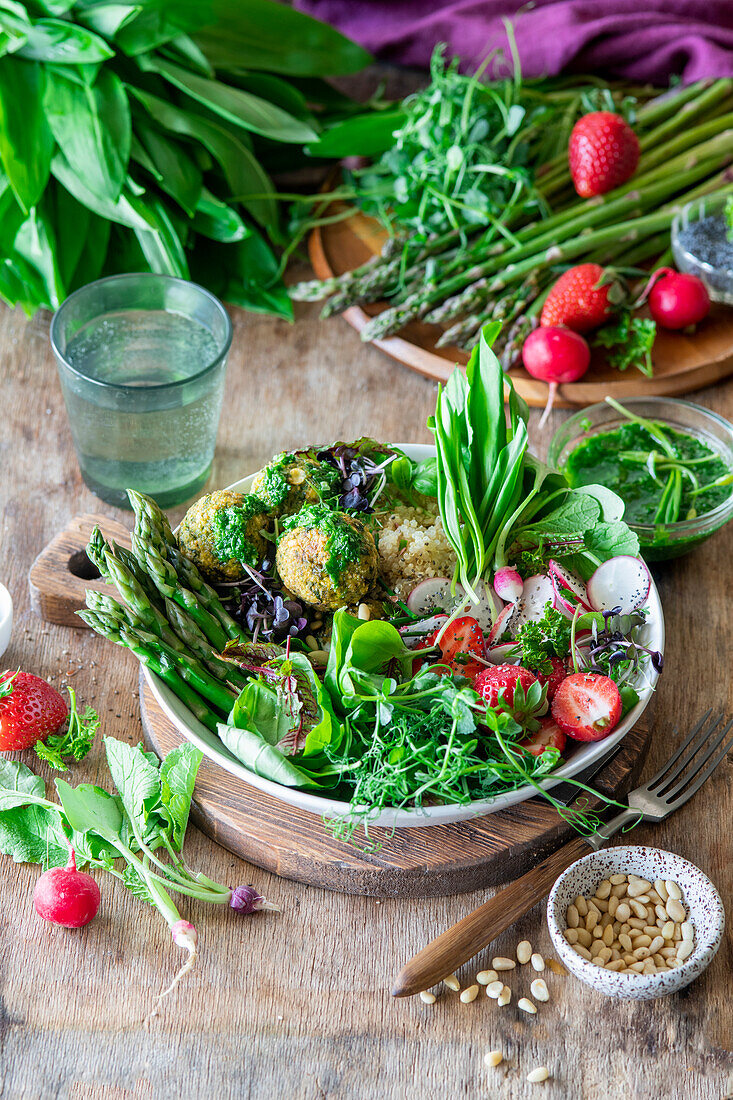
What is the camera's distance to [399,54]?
109 inches

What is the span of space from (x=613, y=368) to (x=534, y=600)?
33.6 inches

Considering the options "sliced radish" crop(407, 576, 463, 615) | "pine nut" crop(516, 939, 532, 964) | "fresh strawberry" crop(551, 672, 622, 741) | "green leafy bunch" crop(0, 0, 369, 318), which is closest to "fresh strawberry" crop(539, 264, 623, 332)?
"green leafy bunch" crop(0, 0, 369, 318)

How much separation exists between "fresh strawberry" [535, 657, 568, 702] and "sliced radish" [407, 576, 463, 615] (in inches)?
7.1

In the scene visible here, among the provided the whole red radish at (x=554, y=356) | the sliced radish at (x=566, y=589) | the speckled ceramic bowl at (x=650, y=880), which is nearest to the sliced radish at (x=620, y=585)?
the sliced radish at (x=566, y=589)

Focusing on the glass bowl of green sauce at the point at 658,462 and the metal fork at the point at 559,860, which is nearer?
the metal fork at the point at 559,860

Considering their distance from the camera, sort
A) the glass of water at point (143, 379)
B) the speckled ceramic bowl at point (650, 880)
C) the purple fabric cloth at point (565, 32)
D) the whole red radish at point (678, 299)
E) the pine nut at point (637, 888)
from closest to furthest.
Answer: the speckled ceramic bowl at point (650, 880), the pine nut at point (637, 888), the glass of water at point (143, 379), the whole red radish at point (678, 299), the purple fabric cloth at point (565, 32)

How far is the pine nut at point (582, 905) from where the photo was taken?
4.27ft

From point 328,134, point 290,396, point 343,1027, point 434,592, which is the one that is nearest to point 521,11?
point 328,134

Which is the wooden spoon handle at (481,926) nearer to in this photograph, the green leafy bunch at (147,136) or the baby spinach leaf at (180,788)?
the baby spinach leaf at (180,788)

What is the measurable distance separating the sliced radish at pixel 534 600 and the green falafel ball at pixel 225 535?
393 millimetres

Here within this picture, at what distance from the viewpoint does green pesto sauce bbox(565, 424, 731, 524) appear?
178 cm

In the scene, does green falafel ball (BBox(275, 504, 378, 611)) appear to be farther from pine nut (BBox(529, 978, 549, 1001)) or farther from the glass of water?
pine nut (BBox(529, 978, 549, 1001))

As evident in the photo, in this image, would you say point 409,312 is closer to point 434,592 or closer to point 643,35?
point 434,592

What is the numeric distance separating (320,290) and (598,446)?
76 centimetres
